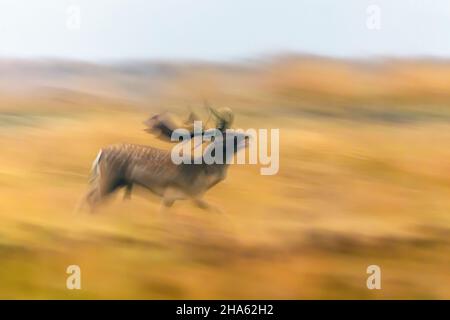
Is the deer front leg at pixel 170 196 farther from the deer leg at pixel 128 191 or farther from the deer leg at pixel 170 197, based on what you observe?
the deer leg at pixel 128 191

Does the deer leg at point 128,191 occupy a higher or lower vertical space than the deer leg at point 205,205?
higher

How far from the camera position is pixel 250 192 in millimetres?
1948

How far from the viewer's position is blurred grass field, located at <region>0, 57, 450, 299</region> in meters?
1.94

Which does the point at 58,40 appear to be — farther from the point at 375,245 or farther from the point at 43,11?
the point at 375,245

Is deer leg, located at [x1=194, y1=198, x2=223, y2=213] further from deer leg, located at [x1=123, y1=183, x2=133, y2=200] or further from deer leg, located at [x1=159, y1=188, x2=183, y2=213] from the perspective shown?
deer leg, located at [x1=123, y1=183, x2=133, y2=200]

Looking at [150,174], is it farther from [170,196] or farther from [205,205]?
[205,205]

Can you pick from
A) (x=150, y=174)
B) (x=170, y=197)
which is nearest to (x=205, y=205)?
(x=170, y=197)

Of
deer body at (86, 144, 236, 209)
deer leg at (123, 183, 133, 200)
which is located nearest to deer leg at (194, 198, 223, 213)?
deer body at (86, 144, 236, 209)

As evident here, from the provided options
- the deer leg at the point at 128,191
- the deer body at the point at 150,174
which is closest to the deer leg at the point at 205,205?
the deer body at the point at 150,174

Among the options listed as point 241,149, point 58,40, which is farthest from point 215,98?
point 58,40

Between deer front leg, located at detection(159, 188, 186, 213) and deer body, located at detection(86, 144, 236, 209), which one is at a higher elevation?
deer body, located at detection(86, 144, 236, 209)

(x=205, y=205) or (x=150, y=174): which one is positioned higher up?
(x=150, y=174)

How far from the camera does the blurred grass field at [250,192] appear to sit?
6.35 feet

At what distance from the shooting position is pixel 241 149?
1.96 meters
